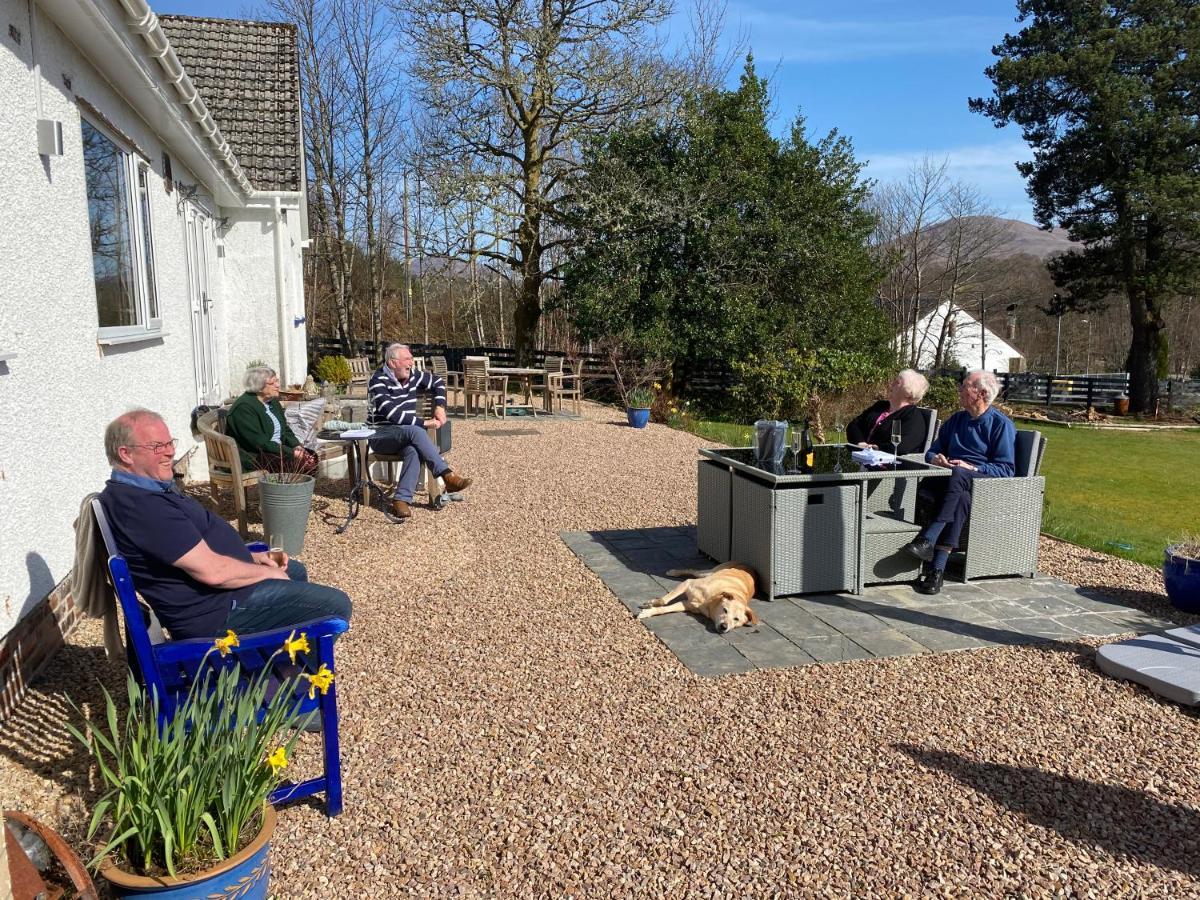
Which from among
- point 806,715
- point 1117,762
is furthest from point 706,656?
point 1117,762

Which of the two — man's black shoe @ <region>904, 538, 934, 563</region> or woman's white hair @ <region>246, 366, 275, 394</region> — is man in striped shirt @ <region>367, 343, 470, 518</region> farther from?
man's black shoe @ <region>904, 538, 934, 563</region>

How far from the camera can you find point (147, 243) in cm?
653

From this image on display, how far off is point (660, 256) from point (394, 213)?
10.8m

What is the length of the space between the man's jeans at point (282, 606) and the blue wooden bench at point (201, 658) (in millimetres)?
254

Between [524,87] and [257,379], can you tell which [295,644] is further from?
[524,87]

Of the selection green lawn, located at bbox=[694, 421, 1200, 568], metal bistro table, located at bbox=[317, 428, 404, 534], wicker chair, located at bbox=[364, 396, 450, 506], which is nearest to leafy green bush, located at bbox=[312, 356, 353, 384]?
green lawn, located at bbox=[694, 421, 1200, 568]

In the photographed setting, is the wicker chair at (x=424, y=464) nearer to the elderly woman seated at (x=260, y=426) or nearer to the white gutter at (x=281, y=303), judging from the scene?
the elderly woman seated at (x=260, y=426)

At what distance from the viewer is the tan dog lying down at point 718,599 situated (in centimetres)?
432

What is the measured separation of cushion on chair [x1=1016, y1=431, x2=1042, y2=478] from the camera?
521 centimetres

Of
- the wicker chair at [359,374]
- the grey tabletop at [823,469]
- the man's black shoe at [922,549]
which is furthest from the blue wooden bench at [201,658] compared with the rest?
the wicker chair at [359,374]

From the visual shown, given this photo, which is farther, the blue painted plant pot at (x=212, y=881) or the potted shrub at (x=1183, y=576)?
the potted shrub at (x=1183, y=576)

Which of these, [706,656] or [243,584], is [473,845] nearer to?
[243,584]

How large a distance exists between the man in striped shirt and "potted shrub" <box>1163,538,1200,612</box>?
16.3ft

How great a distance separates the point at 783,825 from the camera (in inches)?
105
